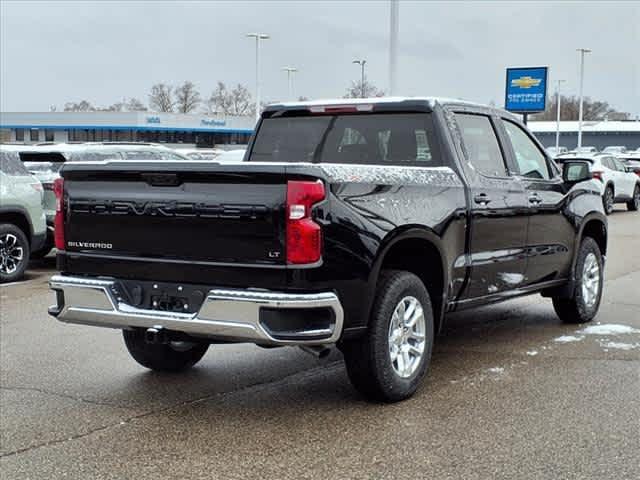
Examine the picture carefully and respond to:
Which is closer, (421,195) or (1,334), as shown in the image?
(421,195)

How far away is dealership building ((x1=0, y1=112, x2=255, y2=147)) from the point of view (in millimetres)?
83500

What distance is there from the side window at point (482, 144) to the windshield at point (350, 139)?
37cm

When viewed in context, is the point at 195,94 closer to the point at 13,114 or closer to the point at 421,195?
the point at 13,114

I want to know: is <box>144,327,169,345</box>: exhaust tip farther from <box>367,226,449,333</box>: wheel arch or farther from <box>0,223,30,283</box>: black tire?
<box>0,223,30,283</box>: black tire

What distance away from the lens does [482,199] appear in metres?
6.35

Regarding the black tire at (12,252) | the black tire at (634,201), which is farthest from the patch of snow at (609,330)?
the black tire at (634,201)

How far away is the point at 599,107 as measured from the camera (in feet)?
446

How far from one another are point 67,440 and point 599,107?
14021cm

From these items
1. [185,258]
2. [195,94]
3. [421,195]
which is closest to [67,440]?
[185,258]

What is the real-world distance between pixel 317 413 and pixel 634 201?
72.2 feet

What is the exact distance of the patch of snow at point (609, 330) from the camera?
25.6ft

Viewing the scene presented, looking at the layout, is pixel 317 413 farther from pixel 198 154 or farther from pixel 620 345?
pixel 198 154

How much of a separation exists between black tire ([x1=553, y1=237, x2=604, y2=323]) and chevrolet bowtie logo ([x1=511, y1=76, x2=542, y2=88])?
26.0 metres

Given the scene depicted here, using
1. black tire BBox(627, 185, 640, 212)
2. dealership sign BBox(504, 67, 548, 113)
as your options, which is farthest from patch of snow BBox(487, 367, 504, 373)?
dealership sign BBox(504, 67, 548, 113)
